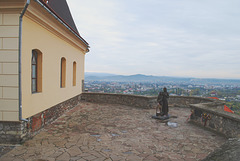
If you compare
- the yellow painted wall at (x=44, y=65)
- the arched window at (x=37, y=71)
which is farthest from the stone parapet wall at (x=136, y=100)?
the arched window at (x=37, y=71)

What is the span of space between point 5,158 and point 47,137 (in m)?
1.66

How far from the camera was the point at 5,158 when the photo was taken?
14.2 ft

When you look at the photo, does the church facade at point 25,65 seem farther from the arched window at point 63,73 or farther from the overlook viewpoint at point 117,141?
Answer: the arched window at point 63,73

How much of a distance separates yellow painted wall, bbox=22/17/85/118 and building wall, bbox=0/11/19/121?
0.77 ft

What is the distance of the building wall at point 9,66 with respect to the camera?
507 cm

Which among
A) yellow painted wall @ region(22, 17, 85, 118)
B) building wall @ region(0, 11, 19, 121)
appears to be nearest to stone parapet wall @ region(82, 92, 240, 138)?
yellow painted wall @ region(22, 17, 85, 118)

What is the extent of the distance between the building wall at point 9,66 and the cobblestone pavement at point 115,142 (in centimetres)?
118

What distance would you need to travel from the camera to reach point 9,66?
5.12 m

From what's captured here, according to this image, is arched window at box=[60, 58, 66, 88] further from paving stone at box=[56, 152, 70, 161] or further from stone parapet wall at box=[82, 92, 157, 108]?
paving stone at box=[56, 152, 70, 161]

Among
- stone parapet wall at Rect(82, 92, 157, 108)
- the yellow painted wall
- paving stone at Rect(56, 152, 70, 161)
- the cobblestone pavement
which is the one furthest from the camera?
stone parapet wall at Rect(82, 92, 157, 108)

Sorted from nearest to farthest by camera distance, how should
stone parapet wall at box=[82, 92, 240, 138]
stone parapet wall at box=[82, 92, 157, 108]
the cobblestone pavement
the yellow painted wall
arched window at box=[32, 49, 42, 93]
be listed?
the cobblestone pavement, the yellow painted wall, stone parapet wall at box=[82, 92, 240, 138], arched window at box=[32, 49, 42, 93], stone parapet wall at box=[82, 92, 157, 108]

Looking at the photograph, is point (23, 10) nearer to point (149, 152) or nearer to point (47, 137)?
point (47, 137)

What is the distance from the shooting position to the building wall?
5074 millimetres

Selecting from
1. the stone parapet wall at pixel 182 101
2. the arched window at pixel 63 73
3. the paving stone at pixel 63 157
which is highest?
the arched window at pixel 63 73
